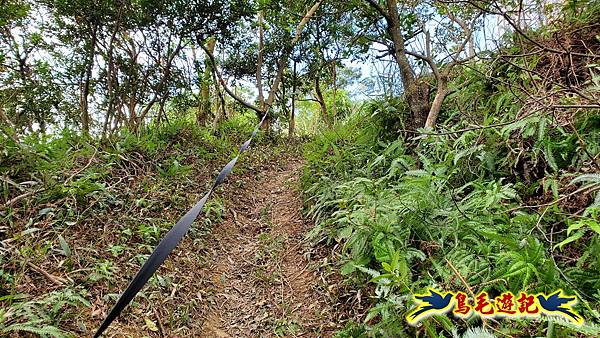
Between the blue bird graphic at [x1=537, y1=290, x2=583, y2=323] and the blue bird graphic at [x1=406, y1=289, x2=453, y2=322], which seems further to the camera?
the blue bird graphic at [x1=406, y1=289, x2=453, y2=322]

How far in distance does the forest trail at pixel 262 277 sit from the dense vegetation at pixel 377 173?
22cm

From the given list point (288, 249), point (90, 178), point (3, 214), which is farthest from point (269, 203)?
point (3, 214)

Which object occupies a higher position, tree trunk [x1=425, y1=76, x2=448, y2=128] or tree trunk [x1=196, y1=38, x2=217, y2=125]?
tree trunk [x1=196, y1=38, x2=217, y2=125]

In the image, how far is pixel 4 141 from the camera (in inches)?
130

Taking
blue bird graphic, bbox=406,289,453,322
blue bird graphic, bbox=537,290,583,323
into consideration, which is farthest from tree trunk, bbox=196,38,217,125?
blue bird graphic, bbox=537,290,583,323

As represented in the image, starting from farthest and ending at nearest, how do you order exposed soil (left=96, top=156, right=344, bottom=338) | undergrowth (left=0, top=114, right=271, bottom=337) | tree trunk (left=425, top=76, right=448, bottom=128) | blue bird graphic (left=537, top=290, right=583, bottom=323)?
tree trunk (left=425, top=76, right=448, bottom=128) < exposed soil (left=96, top=156, right=344, bottom=338) < undergrowth (left=0, top=114, right=271, bottom=337) < blue bird graphic (left=537, top=290, right=583, bottom=323)

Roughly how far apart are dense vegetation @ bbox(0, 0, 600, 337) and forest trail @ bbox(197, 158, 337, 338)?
0.22 meters

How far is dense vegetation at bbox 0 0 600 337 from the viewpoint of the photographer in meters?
1.79

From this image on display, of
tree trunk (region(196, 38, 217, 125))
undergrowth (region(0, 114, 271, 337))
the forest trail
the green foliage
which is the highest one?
tree trunk (region(196, 38, 217, 125))

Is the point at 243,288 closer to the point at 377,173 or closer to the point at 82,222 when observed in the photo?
Result: the point at 82,222

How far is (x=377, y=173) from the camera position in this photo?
3725 millimetres

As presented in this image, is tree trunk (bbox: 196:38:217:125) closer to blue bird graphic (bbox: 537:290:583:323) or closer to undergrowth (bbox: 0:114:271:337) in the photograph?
undergrowth (bbox: 0:114:271:337)

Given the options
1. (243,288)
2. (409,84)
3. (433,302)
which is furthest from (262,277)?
(409,84)

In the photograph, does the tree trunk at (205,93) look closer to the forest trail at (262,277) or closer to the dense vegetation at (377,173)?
the dense vegetation at (377,173)
